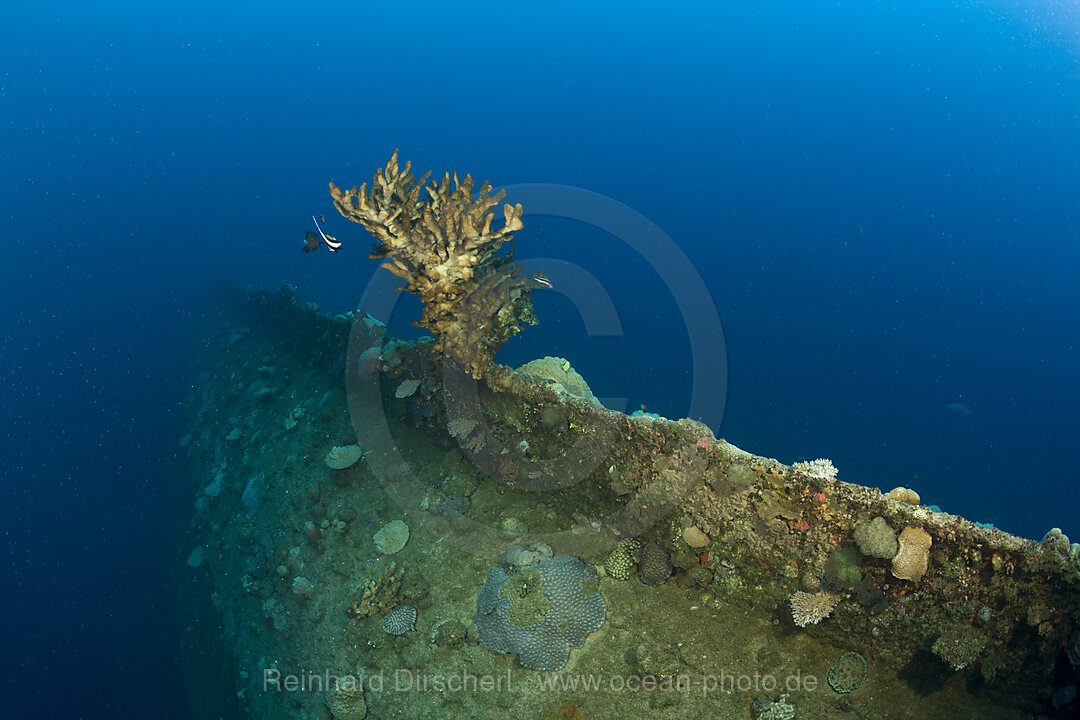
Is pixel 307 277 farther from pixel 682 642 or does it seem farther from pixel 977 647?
pixel 977 647

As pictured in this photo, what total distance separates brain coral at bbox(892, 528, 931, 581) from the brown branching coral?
5.96 meters

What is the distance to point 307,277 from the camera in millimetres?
35312

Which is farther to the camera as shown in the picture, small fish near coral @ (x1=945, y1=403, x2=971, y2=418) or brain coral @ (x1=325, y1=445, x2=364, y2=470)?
small fish near coral @ (x1=945, y1=403, x2=971, y2=418)

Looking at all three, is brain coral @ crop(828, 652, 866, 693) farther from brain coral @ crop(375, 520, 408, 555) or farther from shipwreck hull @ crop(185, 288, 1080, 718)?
brain coral @ crop(375, 520, 408, 555)

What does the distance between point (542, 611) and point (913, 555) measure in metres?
4.79

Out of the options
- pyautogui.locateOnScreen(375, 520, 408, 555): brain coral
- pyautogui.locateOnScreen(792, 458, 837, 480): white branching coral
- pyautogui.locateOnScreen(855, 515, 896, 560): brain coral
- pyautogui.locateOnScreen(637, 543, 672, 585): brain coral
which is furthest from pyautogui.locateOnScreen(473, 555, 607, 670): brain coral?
pyautogui.locateOnScreen(855, 515, 896, 560): brain coral

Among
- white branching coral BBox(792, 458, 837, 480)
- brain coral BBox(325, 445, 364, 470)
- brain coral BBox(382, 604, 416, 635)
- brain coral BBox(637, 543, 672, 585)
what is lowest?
brain coral BBox(382, 604, 416, 635)

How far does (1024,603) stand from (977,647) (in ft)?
2.36

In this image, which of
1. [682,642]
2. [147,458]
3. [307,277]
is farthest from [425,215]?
[307,277]

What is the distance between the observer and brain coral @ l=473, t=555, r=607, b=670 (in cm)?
704

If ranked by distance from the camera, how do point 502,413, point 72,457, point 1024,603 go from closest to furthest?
1. point 1024,603
2. point 502,413
3. point 72,457

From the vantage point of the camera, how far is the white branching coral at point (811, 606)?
622cm

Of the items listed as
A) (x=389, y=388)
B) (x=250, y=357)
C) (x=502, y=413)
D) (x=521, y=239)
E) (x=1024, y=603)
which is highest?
(x=521, y=239)

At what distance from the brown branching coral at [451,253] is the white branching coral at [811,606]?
5646 mm
